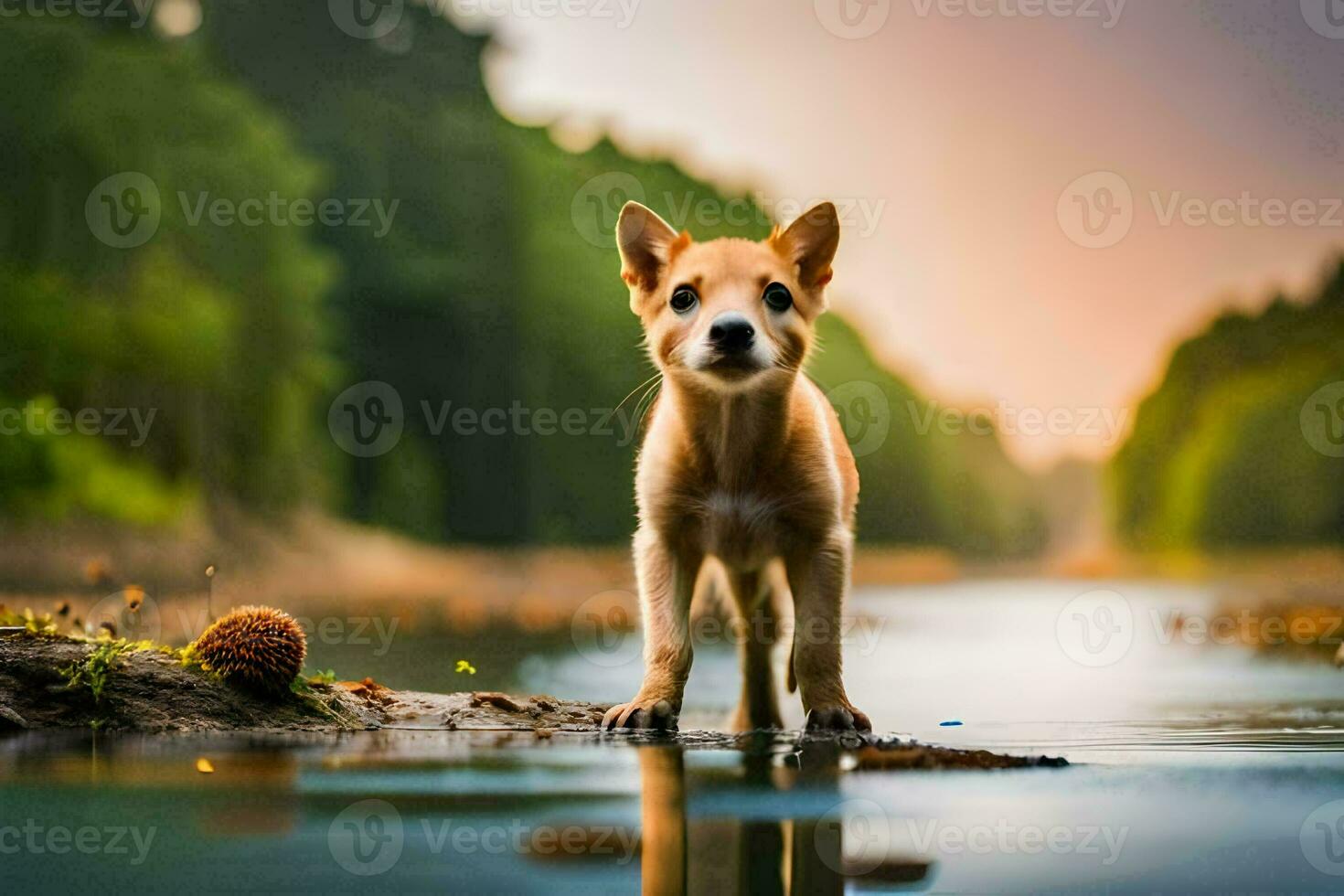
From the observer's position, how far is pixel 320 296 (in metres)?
10.3

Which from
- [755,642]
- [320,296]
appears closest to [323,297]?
[320,296]

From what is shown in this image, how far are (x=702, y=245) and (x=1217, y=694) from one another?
8.41 ft

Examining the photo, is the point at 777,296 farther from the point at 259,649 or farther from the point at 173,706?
the point at 173,706

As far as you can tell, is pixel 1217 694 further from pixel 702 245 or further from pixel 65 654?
pixel 65 654

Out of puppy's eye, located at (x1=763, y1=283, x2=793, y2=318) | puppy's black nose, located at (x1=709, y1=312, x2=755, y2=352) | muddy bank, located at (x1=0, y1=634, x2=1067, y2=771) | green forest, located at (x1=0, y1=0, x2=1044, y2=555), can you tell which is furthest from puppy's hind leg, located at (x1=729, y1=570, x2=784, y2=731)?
green forest, located at (x1=0, y1=0, x2=1044, y2=555)

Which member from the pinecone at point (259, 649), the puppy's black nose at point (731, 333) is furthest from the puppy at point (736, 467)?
the pinecone at point (259, 649)

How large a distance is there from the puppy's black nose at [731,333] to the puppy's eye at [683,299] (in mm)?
254

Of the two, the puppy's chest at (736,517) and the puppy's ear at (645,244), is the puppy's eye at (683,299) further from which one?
the puppy's chest at (736,517)

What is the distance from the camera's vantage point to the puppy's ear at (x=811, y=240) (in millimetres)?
3518

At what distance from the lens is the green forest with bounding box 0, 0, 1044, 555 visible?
9266 mm

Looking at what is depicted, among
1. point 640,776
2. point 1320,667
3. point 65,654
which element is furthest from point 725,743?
point 1320,667

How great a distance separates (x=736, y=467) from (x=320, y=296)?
24.9 feet

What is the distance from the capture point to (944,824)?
7.59 feet

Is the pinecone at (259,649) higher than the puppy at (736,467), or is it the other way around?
the puppy at (736,467)
